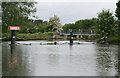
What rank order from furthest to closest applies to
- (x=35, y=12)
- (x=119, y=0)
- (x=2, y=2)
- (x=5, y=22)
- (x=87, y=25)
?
(x=87, y=25) → (x=119, y=0) → (x=35, y=12) → (x=5, y=22) → (x=2, y=2)

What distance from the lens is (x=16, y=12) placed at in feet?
125

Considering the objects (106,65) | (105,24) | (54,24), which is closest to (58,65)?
(106,65)

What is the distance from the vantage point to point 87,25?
116 m

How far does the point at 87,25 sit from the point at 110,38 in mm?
64413

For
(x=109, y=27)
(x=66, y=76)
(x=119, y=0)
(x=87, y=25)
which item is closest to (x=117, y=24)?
(x=109, y=27)

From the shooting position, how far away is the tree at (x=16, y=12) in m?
37.0

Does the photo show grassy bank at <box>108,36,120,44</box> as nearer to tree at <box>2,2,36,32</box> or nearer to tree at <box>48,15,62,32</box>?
tree at <box>2,2,36,32</box>

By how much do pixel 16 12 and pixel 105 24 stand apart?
63.4 feet

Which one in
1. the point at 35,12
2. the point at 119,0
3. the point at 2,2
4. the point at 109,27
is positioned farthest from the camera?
the point at 119,0

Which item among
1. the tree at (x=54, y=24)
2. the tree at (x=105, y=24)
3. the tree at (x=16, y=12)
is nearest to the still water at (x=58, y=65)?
the tree at (x=16, y=12)

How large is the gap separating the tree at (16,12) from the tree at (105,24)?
50.0 ft

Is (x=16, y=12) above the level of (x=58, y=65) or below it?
above

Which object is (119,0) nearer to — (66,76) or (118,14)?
(118,14)

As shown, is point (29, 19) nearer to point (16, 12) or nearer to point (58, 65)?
point (16, 12)
